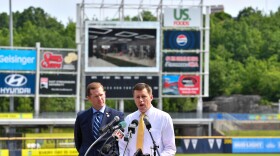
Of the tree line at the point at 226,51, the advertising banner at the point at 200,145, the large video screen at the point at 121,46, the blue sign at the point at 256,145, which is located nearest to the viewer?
the advertising banner at the point at 200,145

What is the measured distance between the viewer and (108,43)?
4766cm

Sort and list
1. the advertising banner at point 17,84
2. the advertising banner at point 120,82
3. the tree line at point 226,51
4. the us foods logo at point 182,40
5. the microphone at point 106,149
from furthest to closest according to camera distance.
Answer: the tree line at point 226,51
the us foods logo at point 182,40
the advertising banner at point 17,84
the advertising banner at point 120,82
the microphone at point 106,149

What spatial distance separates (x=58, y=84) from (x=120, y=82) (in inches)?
180

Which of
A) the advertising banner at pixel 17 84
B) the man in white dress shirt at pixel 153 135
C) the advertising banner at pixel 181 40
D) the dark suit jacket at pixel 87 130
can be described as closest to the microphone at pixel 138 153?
the man in white dress shirt at pixel 153 135

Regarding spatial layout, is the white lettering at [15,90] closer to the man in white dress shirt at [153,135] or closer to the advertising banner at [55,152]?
the advertising banner at [55,152]

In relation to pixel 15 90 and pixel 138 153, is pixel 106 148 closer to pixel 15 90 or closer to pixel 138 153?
pixel 138 153

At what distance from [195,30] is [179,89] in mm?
4288

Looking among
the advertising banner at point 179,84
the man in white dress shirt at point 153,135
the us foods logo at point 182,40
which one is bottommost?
the advertising banner at point 179,84

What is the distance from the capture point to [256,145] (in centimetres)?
4047

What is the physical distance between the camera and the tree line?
7706 centimetres

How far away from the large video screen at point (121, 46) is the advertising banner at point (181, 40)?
1825mm

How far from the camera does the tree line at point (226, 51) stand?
77062 millimetres

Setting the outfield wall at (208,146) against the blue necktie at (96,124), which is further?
the outfield wall at (208,146)

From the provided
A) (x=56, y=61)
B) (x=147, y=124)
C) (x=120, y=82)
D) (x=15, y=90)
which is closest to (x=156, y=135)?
(x=147, y=124)
